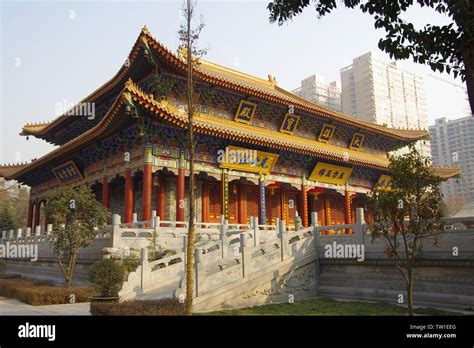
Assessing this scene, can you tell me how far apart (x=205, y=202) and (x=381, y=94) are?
75393 mm

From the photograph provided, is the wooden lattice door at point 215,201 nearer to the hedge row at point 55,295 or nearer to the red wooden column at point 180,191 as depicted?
the red wooden column at point 180,191

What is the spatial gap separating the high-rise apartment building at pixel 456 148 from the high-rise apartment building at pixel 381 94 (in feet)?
14.7

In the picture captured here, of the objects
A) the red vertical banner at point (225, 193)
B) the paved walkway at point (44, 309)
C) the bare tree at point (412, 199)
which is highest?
the red vertical banner at point (225, 193)

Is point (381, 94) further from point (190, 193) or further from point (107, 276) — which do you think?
point (190, 193)

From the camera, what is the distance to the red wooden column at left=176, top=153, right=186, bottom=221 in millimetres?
17241

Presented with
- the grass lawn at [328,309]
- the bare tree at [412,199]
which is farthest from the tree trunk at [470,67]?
the grass lawn at [328,309]

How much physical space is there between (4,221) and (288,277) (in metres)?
34.9

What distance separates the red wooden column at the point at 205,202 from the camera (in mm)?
19764

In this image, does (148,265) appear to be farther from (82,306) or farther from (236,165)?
(236,165)

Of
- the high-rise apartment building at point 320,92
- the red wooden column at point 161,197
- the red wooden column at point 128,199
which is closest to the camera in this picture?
the red wooden column at point 128,199

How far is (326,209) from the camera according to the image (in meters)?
25.5

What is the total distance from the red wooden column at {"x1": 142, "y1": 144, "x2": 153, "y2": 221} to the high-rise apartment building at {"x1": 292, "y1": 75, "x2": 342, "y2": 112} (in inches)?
3103
